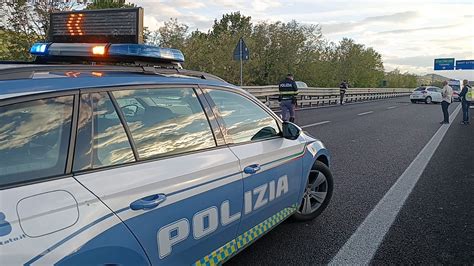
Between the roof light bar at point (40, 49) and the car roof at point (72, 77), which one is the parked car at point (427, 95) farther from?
the roof light bar at point (40, 49)

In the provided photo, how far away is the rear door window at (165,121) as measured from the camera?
2217 mm

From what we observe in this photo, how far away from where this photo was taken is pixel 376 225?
3.99 meters

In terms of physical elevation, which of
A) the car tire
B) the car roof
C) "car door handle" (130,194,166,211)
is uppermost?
the car roof

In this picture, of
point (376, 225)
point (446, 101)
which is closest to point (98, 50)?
point (376, 225)

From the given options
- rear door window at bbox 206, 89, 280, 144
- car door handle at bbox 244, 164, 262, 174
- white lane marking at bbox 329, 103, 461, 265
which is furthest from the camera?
white lane marking at bbox 329, 103, 461, 265

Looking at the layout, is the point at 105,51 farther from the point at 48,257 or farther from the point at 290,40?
the point at 290,40

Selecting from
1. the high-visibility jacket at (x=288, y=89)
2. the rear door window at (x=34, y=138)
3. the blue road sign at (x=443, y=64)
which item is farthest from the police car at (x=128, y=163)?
the blue road sign at (x=443, y=64)

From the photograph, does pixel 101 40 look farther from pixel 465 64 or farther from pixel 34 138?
pixel 465 64

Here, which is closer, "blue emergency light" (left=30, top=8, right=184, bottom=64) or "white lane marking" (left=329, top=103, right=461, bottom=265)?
"blue emergency light" (left=30, top=8, right=184, bottom=64)

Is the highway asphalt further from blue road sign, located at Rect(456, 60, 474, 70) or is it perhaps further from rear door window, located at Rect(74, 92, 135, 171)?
blue road sign, located at Rect(456, 60, 474, 70)

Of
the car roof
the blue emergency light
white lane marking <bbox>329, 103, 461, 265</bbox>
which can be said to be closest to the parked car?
white lane marking <bbox>329, 103, 461, 265</bbox>

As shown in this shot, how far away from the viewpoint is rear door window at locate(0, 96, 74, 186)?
163 centimetres

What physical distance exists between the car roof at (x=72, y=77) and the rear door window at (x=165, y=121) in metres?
0.07

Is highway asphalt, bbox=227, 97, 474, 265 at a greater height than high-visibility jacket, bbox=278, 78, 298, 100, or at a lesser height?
lesser
